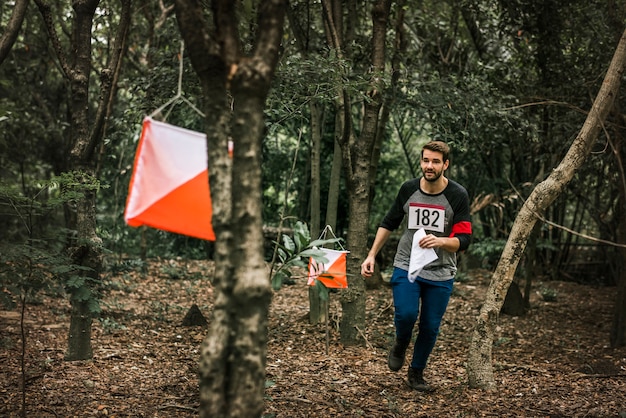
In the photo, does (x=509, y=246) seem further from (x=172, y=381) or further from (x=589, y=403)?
(x=172, y=381)

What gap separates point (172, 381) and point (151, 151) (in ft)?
8.72

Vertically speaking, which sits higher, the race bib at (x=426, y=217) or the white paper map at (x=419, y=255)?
the race bib at (x=426, y=217)

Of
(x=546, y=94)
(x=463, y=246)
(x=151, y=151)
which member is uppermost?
(x=546, y=94)

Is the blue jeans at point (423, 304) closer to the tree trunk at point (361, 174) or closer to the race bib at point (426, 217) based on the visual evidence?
the race bib at point (426, 217)

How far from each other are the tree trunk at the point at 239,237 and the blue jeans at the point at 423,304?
226cm

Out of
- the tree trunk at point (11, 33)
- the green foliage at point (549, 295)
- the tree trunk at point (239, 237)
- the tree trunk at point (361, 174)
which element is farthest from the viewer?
the green foliage at point (549, 295)

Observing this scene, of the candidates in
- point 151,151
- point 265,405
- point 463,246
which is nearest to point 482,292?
point 463,246

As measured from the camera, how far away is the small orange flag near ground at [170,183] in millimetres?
2408

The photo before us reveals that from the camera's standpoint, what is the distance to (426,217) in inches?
176

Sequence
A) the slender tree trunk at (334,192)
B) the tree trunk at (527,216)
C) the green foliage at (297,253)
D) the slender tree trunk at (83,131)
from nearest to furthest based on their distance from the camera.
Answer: the green foliage at (297,253)
the tree trunk at (527,216)
the slender tree trunk at (83,131)
the slender tree trunk at (334,192)

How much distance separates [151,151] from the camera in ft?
8.04

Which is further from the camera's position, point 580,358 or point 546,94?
point 546,94

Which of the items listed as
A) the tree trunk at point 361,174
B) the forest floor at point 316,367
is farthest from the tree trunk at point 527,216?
the tree trunk at point 361,174

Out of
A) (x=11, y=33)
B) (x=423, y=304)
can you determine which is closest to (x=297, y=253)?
(x=423, y=304)
